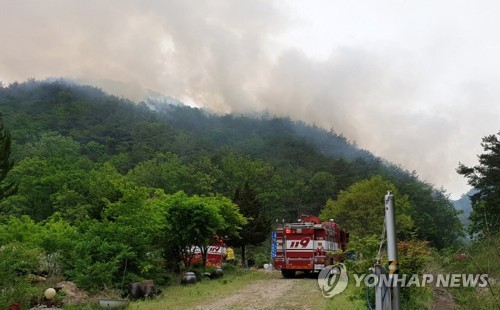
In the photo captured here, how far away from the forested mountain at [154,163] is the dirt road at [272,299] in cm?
1553

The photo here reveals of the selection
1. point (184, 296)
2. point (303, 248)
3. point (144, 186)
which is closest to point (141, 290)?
point (184, 296)

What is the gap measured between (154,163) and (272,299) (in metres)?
70.3

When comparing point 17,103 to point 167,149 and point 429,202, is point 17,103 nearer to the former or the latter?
point 167,149

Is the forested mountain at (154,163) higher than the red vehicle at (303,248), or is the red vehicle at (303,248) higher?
the forested mountain at (154,163)

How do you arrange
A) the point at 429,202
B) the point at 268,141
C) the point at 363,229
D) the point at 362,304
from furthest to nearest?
the point at 268,141 < the point at 429,202 < the point at 363,229 < the point at 362,304

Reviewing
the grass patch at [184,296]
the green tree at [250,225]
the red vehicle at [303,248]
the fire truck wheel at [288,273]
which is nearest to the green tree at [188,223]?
the grass patch at [184,296]

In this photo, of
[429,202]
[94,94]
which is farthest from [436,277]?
[94,94]

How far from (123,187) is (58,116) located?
112402 mm

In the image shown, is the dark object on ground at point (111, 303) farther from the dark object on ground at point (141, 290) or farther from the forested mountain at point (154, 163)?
the forested mountain at point (154, 163)

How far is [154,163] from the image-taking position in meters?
83.1

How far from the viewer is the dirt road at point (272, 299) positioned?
14.0 meters

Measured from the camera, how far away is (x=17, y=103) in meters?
135

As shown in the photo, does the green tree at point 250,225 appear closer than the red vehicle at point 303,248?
No

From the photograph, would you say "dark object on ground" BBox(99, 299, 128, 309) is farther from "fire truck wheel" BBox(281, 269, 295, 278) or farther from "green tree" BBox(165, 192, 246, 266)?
"fire truck wheel" BBox(281, 269, 295, 278)
